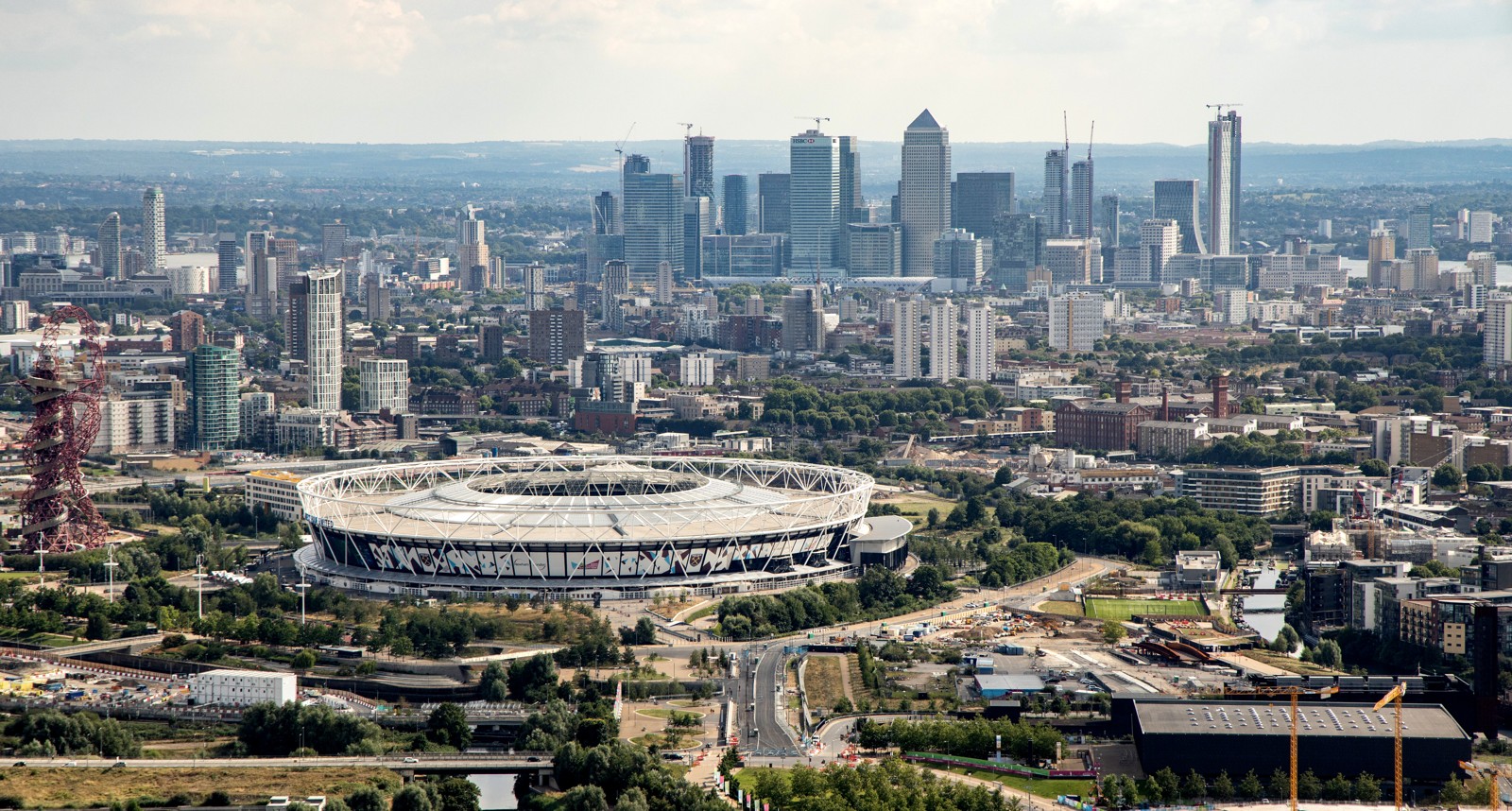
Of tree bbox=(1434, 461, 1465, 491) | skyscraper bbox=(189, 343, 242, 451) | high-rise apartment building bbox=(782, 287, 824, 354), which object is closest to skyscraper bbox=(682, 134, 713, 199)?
high-rise apartment building bbox=(782, 287, 824, 354)

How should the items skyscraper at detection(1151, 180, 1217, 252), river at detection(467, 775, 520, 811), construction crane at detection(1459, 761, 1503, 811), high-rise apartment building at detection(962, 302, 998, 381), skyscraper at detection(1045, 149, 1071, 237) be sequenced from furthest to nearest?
skyscraper at detection(1045, 149, 1071, 237) < skyscraper at detection(1151, 180, 1217, 252) < high-rise apartment building at detection(962, 302, 998, 381) < river at detection(467, 775, 520, 811) < construction crane at detection(1459, 761, 1503, 811)

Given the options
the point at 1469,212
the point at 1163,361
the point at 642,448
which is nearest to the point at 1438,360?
the point at 1163,361

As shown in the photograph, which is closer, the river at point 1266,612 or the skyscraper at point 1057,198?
the river at point 1266,612

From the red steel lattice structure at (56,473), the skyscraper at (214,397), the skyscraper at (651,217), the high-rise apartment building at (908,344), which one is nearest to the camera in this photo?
the red steel lattice structure at (56,473)

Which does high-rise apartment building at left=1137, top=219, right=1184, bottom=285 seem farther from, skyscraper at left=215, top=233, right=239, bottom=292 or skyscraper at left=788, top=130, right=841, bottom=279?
skyscraper at left=215, top=233, right=239, bottom=292

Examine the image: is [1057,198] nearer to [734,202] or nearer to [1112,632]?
[734,202]

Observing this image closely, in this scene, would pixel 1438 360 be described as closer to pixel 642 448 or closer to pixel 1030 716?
pixel 642 448

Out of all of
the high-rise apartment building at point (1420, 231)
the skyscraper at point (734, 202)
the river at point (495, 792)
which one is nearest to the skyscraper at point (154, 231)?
the skyscraper at point (734, 202)

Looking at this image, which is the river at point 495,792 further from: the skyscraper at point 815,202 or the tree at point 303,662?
the skyscraper at point 815,202

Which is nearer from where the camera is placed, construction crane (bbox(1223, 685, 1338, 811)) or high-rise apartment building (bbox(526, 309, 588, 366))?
construction crane (bbox(1223, 685, 1338, 811))
